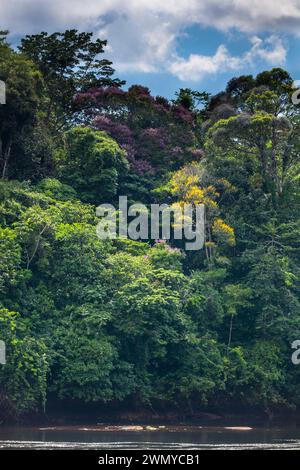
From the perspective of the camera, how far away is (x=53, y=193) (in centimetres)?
4294

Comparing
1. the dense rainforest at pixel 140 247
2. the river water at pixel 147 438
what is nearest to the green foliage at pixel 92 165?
the dense rainforest at pixel 140 247

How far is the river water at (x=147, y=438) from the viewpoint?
3086cm

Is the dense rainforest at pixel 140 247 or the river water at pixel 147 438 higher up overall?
the dense rainforest at pixel 140 247

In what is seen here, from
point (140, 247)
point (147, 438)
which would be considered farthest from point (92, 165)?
point (147, 438)

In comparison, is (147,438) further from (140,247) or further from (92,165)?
(92,165)

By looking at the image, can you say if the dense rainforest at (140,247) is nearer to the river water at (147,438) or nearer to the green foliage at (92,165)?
the green foliage at (92,165)

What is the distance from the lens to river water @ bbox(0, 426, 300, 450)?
30.9 m

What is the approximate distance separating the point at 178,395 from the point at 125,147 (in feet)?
41.2

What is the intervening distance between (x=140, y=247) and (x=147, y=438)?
35.1 feet

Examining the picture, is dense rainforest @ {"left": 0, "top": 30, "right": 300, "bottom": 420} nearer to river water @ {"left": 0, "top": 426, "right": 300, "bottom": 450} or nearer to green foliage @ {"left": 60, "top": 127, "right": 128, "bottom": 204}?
green foliage @ {"left": 60, "top": 127, "right": 128, "bottom": 204}

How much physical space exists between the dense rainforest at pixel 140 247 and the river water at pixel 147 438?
5.27 ft

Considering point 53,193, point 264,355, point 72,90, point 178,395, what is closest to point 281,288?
point 264,355

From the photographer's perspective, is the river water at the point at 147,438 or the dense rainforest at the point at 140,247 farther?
the dense rainforest at the point at 140,247
